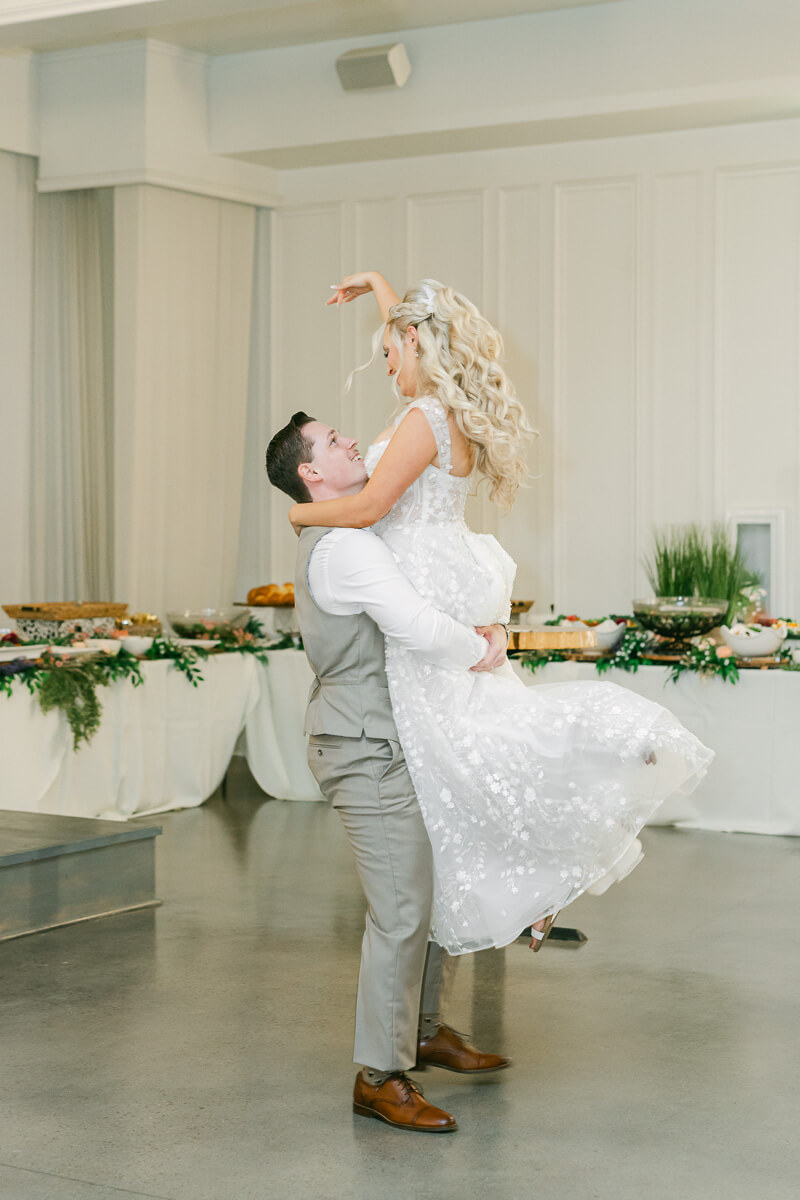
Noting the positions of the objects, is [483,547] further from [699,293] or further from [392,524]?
[699,293]

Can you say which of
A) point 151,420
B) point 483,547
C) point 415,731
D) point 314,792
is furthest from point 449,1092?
point 151,420

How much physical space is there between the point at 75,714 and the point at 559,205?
13.9 ft

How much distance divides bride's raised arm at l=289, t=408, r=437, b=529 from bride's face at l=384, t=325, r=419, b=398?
11 centimetres

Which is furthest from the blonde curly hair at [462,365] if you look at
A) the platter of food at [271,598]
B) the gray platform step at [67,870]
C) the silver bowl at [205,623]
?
the platter of food at [271,598]

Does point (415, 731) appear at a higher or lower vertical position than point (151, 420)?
lower

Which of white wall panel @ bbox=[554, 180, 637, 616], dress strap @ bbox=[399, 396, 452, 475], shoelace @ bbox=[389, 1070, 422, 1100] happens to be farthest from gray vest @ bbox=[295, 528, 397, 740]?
white wall panel @ bbox=[554, 180, 637, 616]

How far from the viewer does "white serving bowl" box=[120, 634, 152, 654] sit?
20.6 feet

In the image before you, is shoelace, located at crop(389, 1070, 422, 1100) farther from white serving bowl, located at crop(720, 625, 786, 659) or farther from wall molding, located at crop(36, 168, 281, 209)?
wall molding, located at crop(36, 168, 281, 209)

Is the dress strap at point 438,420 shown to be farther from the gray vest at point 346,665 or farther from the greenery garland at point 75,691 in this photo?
the greenery garland at point 75,691

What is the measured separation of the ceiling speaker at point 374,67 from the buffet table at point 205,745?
337cm

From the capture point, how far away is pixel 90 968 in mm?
4035

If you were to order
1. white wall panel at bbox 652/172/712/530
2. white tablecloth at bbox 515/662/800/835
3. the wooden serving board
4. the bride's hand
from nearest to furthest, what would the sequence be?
the bride's hand
the wooden serving board
white tablecloth at bbox 515/662/800/835
white wall panel at bbox 652/172/712/530

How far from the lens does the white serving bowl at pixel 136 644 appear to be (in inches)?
247

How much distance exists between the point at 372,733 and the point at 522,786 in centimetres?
33
